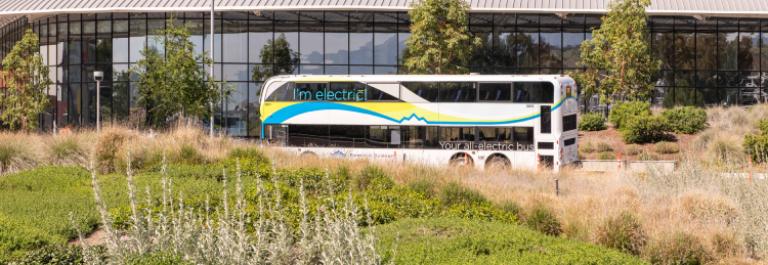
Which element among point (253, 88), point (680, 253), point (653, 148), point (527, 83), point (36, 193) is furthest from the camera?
point (253, 88)

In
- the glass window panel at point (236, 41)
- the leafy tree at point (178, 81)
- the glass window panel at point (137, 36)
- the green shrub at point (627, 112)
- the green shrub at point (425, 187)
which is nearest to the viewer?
the green shrub at point (425, 187)

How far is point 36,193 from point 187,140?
7.42 metres

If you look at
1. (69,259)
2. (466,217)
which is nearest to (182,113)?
(466,217)

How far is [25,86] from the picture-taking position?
147 feet

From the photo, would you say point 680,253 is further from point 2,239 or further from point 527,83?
point 527,83

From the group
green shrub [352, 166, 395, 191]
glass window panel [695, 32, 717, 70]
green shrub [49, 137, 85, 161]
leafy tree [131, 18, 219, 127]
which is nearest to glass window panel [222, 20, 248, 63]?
leafy tree [131, 18, 219, 127]

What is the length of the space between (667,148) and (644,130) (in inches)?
70.2

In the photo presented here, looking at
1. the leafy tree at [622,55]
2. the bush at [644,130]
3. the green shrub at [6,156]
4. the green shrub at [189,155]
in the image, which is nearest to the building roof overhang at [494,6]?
the leafy tree at [622,55]

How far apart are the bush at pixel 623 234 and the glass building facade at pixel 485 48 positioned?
31.8m

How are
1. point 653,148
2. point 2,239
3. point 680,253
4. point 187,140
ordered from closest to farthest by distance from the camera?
1. point 2,239
2. point 680,253
3. point 187,140
4. point 653,148

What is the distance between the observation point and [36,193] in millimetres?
19188

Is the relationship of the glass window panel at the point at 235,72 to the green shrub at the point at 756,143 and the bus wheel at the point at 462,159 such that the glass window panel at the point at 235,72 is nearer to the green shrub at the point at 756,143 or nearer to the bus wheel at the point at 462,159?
the bus wheel at the point at 462,159

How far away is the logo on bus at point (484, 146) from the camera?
3045 centimetres

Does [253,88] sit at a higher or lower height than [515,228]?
higher
